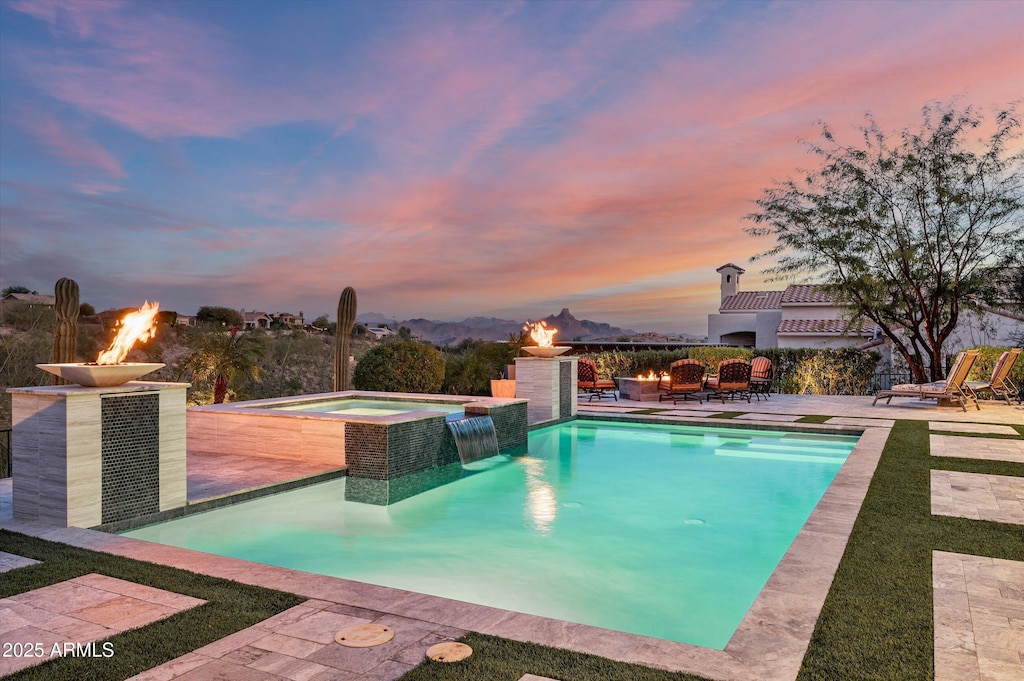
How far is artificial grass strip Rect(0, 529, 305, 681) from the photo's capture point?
2.28 metres

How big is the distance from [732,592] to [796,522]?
1776 mm

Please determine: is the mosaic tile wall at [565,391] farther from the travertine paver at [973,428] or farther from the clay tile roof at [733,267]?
the clay tile roof at [733,267]

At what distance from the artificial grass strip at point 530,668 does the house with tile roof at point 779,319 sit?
1615 centimetres

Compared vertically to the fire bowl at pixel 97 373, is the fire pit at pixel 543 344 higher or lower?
higher

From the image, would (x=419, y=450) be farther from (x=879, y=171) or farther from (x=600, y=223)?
(x=879, y=171)

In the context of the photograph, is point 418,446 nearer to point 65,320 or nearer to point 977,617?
point 977,617

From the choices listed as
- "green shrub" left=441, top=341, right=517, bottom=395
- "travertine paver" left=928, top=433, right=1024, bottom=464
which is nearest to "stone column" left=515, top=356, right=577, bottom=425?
"green shrub" left=441, top=341, right=517, bottom=395

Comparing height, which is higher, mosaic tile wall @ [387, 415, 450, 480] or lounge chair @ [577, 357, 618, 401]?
lounge chair @ [577, 357, 618, 401]

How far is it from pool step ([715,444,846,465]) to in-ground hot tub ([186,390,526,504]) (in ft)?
10.2

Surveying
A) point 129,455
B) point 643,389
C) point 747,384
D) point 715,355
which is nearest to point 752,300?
point 715,355

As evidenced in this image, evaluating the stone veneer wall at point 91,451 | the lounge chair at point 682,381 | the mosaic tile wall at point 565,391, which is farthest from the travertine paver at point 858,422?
the stone veneer wall at point 91,451

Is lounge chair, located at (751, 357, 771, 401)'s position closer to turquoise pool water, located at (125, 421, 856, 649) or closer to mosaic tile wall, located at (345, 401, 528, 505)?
turquoise pool water, located at (125, 421, 856, 649)

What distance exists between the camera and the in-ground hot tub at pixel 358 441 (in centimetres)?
623

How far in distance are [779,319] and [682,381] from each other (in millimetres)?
18689
